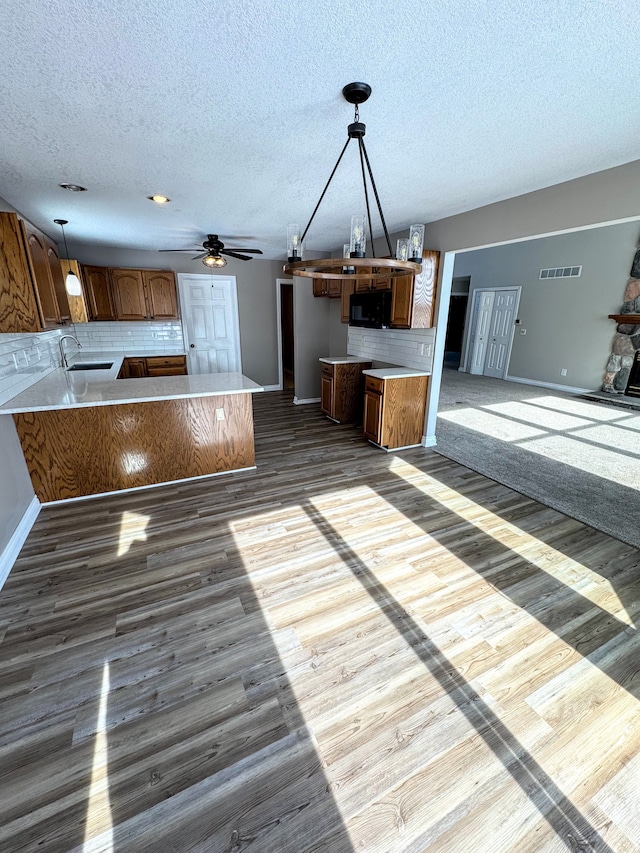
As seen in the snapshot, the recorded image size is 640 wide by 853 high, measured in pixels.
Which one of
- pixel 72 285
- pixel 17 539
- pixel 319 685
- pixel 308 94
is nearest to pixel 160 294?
pixel 72 285

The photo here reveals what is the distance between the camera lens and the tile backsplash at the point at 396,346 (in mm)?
4211

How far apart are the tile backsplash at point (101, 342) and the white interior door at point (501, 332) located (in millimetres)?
7146

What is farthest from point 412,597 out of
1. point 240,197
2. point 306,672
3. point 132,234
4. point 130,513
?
point 132,234

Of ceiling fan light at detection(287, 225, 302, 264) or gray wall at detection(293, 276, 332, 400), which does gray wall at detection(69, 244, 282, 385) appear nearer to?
gray wall at detection(293, 276, 332, 400)

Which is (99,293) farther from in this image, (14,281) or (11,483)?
(11,483)

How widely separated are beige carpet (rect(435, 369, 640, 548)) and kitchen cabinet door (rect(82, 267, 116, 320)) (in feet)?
16.5

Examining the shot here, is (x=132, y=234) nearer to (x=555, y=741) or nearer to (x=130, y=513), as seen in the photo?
(x=130, y=513)

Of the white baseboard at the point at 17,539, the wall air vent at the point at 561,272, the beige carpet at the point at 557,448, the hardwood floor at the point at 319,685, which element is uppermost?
the wall air vent at the point at 561,272

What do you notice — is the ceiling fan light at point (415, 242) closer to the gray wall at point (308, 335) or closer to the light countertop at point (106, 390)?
the light countertop at point (106, 390)

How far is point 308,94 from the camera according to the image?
1.62 metres

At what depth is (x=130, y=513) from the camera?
2963 millimetres

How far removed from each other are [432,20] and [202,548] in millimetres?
2814

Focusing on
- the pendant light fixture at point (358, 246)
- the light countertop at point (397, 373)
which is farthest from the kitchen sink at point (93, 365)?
Result: the pendant light fixture at point (358, 246)

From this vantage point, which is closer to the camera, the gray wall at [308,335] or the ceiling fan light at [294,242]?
the ceiling fan light at [294,242]
